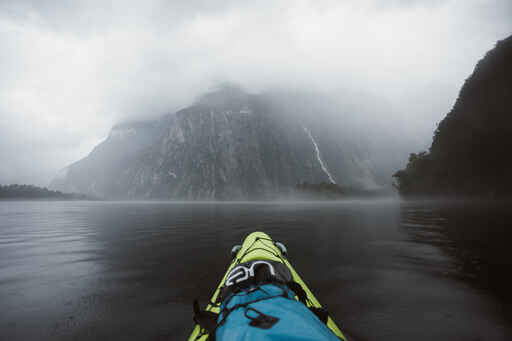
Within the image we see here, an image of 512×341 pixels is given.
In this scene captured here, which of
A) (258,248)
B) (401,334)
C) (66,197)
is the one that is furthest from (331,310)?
(66,197)

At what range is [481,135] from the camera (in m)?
55.8

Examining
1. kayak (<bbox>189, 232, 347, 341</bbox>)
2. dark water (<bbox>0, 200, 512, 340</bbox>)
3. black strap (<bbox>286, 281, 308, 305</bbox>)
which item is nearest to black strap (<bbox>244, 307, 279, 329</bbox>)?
kayak (<bbox>189, 232, 347, 341</bbox>)

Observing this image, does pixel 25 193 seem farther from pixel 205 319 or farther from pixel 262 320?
pixel 262 320

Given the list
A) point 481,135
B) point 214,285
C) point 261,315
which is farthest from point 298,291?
point 481,135

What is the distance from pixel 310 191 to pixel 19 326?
16892cm

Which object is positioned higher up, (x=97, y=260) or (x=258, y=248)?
(x=258, y=248)

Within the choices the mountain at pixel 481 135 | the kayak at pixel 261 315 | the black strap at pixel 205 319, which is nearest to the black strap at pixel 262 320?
the kayak at pixel 261 315

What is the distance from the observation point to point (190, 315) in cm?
448

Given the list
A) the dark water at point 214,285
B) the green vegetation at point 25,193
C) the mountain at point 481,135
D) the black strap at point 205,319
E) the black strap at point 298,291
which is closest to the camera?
the black strap at point 205,319

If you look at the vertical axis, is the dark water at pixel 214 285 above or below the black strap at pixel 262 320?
below

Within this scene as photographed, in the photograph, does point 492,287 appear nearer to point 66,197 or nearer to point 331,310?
point 331,310

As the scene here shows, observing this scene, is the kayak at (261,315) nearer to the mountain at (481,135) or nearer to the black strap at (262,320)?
the black strap at (262,320)

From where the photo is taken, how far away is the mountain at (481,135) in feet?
172

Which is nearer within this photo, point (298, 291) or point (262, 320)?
point (262, 320)
